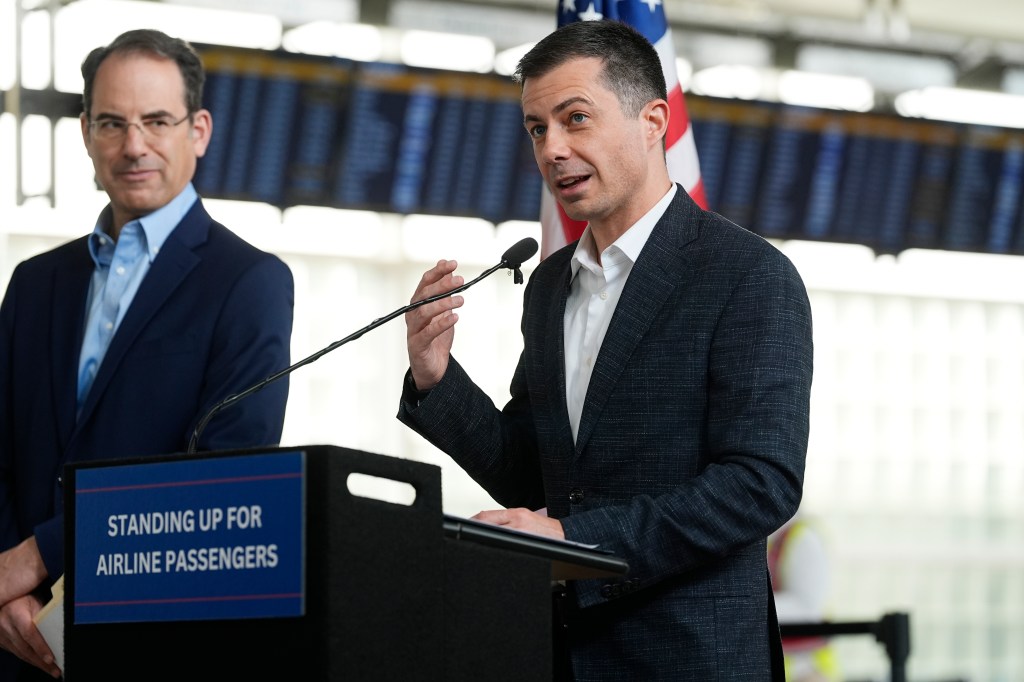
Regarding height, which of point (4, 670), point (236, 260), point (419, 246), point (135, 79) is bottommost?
point (4, 670)

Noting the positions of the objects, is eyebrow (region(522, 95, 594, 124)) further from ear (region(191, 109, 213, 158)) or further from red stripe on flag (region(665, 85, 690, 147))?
red stripe on flag (region(665, 85, 690, 147))

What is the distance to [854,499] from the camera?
15.3 ft

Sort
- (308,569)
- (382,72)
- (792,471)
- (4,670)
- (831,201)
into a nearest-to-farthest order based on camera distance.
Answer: (308,569)
(792,471)
(4,670)
(382,72)
(831,201)

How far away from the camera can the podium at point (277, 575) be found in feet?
3.40

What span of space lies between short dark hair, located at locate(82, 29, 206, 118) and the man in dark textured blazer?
0.66 meters

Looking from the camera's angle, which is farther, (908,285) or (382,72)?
(908,285)

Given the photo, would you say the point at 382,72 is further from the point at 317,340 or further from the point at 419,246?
the point at 317,340

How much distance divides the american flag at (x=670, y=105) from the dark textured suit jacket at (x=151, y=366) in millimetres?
796

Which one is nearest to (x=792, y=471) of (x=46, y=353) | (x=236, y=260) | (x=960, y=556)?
(x=236, y=260)

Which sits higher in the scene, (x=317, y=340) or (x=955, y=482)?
(x=317, y=340)

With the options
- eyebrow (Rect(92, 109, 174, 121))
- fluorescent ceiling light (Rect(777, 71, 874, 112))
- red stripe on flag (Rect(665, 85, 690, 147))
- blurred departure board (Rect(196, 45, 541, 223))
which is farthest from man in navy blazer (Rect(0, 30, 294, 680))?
fluorescent ceiling light (Rect(777, 71, 874, 112))

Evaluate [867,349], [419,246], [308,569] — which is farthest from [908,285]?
[308,569]

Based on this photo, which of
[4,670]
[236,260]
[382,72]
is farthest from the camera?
[382,72]

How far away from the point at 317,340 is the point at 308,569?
3095 mm
